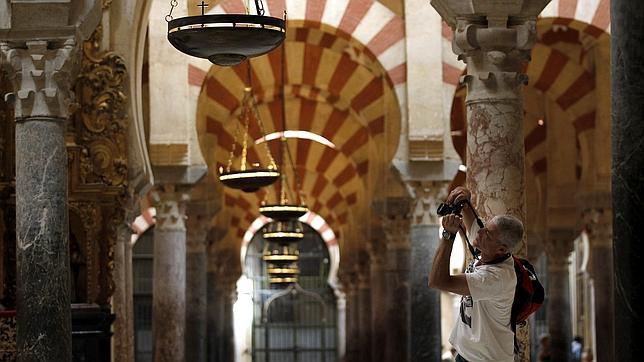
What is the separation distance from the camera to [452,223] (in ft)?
18.0

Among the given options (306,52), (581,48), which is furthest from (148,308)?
(581,48)

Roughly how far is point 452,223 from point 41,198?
3.25 m

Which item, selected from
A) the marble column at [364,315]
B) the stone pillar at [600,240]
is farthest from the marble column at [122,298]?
the marble column at [364,315]

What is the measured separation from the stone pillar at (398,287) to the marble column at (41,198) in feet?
33.4

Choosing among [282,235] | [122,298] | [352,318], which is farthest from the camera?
[352,318]

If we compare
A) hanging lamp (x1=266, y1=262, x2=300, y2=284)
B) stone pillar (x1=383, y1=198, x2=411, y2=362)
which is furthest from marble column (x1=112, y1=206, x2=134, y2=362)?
hanging lamp (x1=266, y1=262, x2=300, y2=284)

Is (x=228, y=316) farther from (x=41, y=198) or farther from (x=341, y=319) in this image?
(x=41, y=198)

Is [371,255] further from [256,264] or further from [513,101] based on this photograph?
[513,101]

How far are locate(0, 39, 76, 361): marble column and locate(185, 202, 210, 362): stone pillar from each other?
922 cm

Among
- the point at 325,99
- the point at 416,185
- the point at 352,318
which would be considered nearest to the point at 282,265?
the point at 352,318

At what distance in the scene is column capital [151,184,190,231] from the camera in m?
15.2

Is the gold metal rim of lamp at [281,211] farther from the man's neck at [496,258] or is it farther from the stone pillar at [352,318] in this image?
the man's neck at [496,258]

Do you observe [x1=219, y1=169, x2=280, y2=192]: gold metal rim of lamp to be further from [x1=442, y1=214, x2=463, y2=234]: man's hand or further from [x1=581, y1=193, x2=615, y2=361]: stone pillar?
[x1=442, y1=214, x2=463, y2=234]: man's hand

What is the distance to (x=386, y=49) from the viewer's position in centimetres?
1478
